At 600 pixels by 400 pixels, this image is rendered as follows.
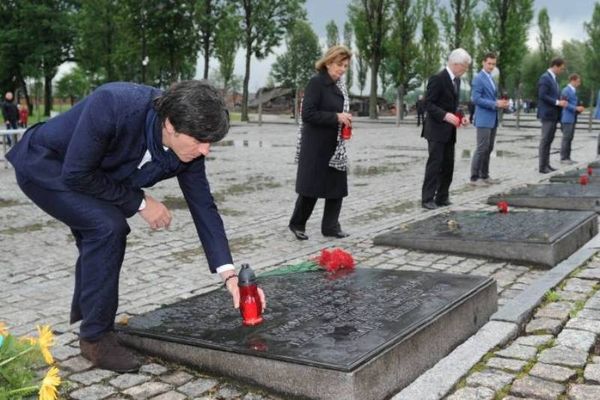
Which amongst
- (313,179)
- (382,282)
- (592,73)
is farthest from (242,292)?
(592,73)

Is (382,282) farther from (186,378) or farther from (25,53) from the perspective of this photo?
(25,53)

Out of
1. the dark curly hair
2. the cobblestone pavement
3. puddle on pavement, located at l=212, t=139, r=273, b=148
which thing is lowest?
puddle on pavement, located at l=212, t=139, r=273, b=148

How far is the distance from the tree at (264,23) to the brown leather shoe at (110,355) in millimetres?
41166

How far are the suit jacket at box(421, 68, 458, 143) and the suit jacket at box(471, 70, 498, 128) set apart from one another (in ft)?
6.67

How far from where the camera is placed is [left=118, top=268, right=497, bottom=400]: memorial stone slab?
344 centimetres

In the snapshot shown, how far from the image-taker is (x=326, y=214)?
783 centimetres

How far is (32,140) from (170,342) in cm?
125

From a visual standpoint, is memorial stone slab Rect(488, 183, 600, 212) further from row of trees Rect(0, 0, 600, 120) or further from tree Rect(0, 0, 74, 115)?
tree Rect(0, 0, 74, 115)

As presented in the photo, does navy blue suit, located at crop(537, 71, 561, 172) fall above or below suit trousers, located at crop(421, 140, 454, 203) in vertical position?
above

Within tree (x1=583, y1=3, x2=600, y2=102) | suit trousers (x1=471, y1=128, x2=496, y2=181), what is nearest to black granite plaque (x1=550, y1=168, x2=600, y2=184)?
suit trousers (x1=471, y1=128, x2=496, y2=181)

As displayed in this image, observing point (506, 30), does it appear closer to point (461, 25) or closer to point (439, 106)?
point (461, 25)

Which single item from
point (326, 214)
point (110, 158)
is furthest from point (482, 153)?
point (110, 158)

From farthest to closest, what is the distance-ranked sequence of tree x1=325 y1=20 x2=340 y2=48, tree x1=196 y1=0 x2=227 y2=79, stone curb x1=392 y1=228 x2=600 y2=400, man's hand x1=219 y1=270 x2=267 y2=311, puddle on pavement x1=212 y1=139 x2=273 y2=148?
tree x1=325 y1=20 x2=340 y2=48 < tree x1=196 y1=0 x2=227 y2=79 < puddle on pavement x1=212 y1=139 x2=273 y2=148 < man's hand x1=219 y1=270 x2=267 y2=311 < stone curb x1=392 y1=228 x2=600 y2=400

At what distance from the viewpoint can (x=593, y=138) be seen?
26.5m
